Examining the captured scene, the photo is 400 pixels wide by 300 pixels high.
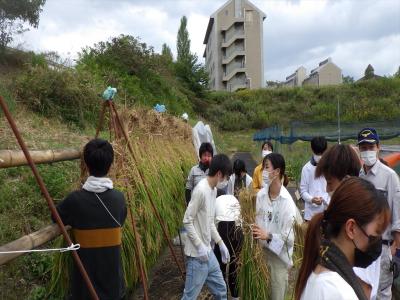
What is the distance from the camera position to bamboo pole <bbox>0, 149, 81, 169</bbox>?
7.88ft

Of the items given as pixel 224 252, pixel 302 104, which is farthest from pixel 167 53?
pixel 224 252

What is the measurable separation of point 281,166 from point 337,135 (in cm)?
1137

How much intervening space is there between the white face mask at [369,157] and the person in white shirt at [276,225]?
67 centimetres

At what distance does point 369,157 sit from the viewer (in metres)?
3.43

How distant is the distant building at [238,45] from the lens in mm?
49812

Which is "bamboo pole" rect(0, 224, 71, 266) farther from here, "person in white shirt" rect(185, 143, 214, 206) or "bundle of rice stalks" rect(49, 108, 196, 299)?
"person in white shirt" rect(185, 143, 214, 206)

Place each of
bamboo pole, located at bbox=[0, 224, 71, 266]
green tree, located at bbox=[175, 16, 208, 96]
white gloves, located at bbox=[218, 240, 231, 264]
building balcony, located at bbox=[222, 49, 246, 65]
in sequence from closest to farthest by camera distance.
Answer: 1. bamboo pole, located at bbox=[0, 224, 71, 266]
2. white gloves, located at bbox=[218, 240, 231, 264]
3. green tree, located at bbox=[175, 16, 208, 96]
4. building balcony, located at bbox=[222, 49, 246, 65]

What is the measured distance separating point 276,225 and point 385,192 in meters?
0.91

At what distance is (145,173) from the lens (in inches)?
181

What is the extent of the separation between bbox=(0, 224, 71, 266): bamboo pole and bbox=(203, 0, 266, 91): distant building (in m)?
47.3

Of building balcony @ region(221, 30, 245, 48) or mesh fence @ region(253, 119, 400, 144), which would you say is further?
building balcony @ region(221, 30, 245, 48)

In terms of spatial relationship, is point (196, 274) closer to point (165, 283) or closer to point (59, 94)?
point (165, 283)

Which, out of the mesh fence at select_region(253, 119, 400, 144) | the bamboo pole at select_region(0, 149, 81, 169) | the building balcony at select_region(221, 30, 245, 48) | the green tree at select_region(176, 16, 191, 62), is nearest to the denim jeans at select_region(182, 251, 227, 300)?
the bamboo pole at select_region(0, 149, 81, 169)

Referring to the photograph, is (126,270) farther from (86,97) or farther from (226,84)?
→ (226,84)
